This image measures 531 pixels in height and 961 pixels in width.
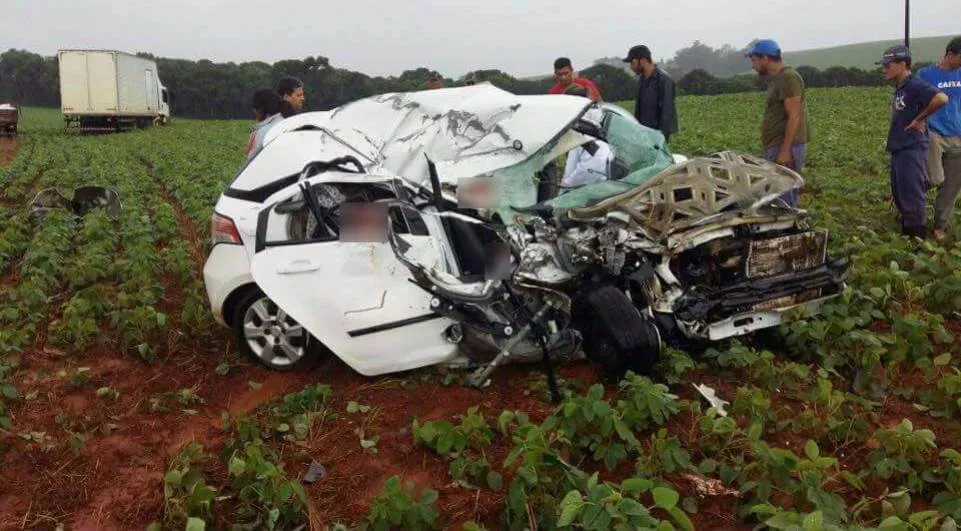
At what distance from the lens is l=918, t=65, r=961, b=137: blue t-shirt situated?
707 centimetres

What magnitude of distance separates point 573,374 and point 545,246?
2.56ft

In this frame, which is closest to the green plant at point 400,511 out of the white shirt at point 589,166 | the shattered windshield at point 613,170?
the shattered windshield at point 613,170

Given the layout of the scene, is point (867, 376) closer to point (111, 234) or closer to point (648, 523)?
point (648, 523)

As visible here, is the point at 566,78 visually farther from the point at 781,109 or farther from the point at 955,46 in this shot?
the point at 955,46

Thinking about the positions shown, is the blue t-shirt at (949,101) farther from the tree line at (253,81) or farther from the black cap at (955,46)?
the tree line at (253,81)

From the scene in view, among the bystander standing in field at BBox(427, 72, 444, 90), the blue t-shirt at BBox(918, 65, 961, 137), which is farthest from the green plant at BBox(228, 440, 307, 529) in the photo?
the bystander standing in field at BBox(427, 72, 444, 90)

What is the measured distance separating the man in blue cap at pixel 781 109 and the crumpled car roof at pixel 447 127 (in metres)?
2.53

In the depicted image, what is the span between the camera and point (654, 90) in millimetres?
8023

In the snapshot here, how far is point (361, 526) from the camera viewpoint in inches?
121

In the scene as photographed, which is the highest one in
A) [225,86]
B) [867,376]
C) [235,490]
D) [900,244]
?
[225,86]

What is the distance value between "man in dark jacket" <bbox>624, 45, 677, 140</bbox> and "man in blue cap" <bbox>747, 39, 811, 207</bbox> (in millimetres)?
1011

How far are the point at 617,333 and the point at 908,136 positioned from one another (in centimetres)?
432

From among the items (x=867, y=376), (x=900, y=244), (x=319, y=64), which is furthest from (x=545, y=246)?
(x=319, y=64)

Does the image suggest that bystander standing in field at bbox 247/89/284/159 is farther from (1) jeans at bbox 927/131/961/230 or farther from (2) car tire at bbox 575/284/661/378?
(1) jeans at bbox 927/131/961/230
